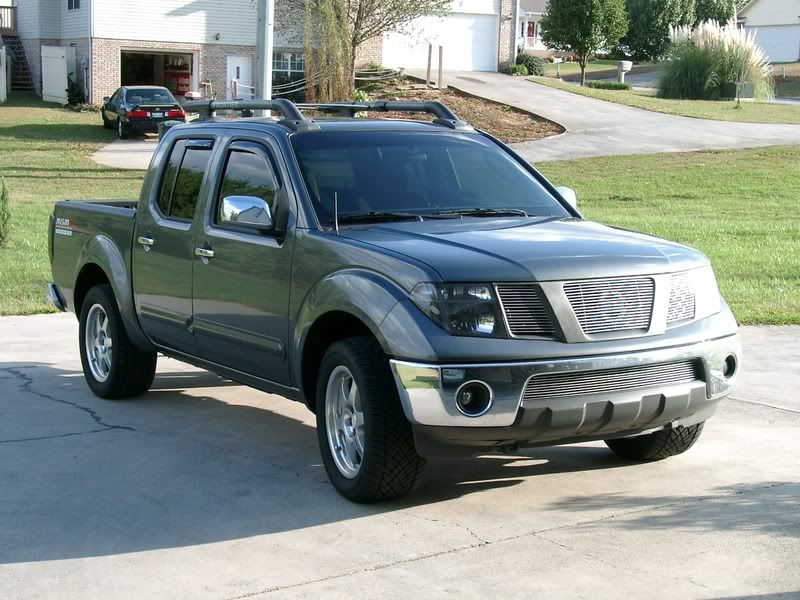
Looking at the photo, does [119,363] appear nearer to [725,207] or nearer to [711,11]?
[725,207]

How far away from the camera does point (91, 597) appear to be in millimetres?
4898

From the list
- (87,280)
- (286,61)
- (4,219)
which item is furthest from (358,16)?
(87,280)

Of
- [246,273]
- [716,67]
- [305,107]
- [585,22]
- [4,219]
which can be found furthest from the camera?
[585,22]

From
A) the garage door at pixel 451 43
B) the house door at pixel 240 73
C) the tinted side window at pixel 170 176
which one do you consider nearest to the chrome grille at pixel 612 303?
the tinted side window at pixel 170 176

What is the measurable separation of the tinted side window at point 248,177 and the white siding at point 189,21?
1527 inches

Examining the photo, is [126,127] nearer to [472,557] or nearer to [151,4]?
[151,4]

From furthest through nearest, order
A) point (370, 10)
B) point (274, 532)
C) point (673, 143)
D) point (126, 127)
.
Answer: point (370, 10), point (126, 127), point (673, 143), point (274, 532)

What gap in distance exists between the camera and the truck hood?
5.63 meters

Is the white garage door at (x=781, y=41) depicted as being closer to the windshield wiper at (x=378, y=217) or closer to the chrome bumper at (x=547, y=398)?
the windshield wiper at (x=378, y=217)

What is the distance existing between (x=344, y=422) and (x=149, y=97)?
105ft

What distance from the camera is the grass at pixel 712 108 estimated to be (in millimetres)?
36938

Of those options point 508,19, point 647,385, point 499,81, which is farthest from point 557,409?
point 508,19

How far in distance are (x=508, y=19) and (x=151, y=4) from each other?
1498cm

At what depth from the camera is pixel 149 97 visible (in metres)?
36.6
